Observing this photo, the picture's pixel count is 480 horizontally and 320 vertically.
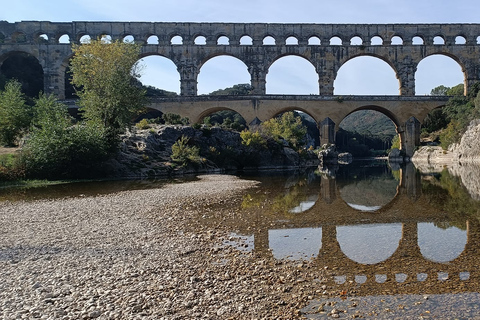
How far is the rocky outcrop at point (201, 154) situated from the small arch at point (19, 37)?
2895cm

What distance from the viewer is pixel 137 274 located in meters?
5.09

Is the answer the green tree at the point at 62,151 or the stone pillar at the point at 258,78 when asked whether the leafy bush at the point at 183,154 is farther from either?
the stone pillar at the point at 258,78

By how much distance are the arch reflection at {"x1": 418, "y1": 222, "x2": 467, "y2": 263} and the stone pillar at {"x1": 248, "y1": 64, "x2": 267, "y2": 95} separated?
128 feet

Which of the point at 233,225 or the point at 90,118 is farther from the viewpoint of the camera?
the point at 90,118

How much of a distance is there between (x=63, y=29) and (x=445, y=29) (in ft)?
158

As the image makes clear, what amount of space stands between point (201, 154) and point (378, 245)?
2375cm

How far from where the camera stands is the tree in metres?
25.1

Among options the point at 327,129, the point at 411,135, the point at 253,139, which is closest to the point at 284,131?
the point at 327,129

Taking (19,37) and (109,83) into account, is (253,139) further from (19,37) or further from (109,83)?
(19,37)

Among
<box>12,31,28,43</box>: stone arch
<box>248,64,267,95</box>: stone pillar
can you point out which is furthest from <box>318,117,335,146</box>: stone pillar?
<box>12,31,28,43</box>: stone arch

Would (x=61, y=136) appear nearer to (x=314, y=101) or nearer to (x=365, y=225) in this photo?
(x=365, y=225)

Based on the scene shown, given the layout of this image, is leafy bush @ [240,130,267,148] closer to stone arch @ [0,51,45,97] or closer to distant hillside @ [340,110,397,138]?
stone arch @ [0,51,45,97]

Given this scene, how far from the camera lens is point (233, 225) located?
8.44m

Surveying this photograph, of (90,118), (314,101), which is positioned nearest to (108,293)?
(90,118)
